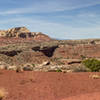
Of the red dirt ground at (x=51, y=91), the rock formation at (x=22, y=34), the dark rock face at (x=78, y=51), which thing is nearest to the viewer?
the red dirt ground at (x=51, y=91)

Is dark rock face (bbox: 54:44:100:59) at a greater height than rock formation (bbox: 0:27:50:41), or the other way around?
rock formation (bbox: 0:27:50:41)

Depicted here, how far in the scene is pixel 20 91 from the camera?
450 inches

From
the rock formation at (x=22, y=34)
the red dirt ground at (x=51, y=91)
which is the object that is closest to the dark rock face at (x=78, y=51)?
the rock formation at (x=22, y=34)

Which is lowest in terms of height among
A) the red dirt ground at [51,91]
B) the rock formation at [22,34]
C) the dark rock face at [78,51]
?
the dark rock face at [78,51]

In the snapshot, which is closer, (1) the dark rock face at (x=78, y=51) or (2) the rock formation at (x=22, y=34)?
(1) the dark rock face at (x=78, y=51)

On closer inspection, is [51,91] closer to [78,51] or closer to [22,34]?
[78,51]

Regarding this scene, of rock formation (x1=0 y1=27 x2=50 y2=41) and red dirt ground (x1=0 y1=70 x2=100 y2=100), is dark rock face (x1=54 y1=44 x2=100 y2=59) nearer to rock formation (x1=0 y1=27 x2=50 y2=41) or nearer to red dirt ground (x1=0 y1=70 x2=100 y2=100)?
rock formation (x1=0 y1=27 x2=50 y2=41)

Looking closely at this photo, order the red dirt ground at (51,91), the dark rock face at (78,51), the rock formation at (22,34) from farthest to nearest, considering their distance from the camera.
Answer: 1. the rock formation at (22,34)
2. the dark rock face at (78,51)
3. the red dirt ground at (51,91)

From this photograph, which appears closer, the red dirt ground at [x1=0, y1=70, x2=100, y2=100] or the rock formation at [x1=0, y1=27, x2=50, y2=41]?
the red dirt ground at [x1=0, y1=70, x2=100, y2=100]

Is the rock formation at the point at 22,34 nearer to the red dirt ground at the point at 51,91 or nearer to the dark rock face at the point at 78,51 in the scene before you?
the dark rock face at the point at 78,51

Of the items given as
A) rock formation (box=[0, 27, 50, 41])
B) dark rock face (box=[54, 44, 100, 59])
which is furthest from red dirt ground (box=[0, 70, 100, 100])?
rock formation (box=[0, 27, 50, 41])

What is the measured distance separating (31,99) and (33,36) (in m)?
148

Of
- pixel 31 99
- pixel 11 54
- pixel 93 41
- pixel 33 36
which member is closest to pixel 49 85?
pixel 31 99

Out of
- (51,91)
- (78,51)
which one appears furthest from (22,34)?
(51,91)
